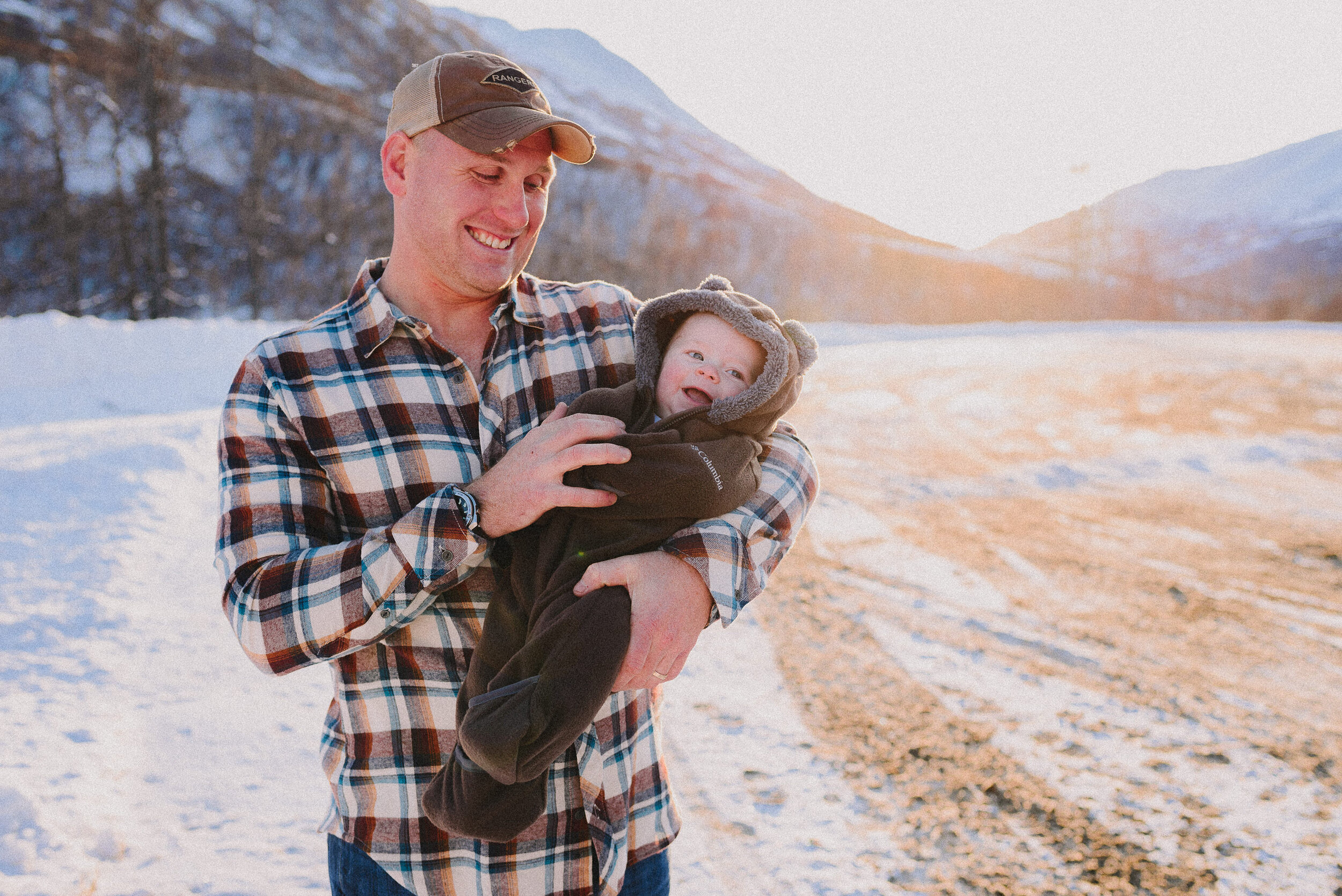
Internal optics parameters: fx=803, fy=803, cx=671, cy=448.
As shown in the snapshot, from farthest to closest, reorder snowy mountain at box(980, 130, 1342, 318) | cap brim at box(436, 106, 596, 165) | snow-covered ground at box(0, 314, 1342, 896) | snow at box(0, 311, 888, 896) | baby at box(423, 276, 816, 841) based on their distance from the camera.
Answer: snowy mountain at box(980, 130, 1342, 318) < snow-covered ground at box(0, 314, 1342, 896) < snow at box(0, 311, 888, 896) < cap brim at box(436, 106, 596, 165) < baby at box(423, 276, 816, 841)

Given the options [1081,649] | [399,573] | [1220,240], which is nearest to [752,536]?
[399,573]

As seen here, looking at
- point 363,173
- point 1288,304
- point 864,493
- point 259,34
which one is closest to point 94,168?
point 363,173

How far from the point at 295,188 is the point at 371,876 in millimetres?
24006

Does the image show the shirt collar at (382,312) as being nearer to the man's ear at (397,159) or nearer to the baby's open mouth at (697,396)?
the man's ear at (397,159)

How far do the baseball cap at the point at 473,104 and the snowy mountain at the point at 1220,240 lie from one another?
35641 mm

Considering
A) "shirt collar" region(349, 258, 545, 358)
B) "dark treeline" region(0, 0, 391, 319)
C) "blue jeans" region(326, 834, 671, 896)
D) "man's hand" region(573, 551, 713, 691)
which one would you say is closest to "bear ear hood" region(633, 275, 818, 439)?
"shirt collar" region(349, 258, 545, 358)

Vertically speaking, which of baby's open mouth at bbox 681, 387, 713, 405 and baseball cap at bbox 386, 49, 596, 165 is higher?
baseball cap at bbox 386, 49, 596, 165

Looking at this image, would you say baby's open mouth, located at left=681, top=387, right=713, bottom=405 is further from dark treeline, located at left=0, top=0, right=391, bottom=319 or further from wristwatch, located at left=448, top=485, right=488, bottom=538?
dark treeline, located at left=0, top=0, right=391, bottom=319

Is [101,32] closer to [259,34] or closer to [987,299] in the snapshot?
[259,34]

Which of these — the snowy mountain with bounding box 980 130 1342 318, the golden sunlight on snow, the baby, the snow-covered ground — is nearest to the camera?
the baby

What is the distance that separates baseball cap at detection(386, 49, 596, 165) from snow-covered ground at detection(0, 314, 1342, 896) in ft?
7.34

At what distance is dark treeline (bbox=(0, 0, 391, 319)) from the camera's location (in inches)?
638

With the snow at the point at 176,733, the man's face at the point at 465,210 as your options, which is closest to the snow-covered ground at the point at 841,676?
the snow at the point at 176,733

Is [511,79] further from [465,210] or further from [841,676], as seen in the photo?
[841,676]
